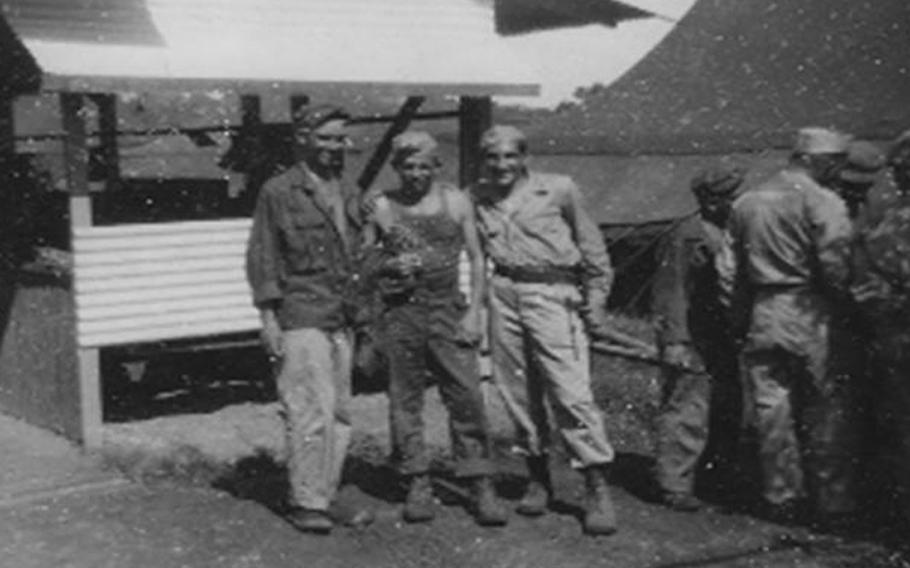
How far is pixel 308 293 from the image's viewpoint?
551 centimetres

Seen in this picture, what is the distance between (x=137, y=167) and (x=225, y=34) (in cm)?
788

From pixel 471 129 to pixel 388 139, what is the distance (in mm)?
1191

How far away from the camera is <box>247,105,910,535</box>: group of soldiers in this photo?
5500 millimetres

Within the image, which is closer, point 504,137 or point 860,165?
point 504,137

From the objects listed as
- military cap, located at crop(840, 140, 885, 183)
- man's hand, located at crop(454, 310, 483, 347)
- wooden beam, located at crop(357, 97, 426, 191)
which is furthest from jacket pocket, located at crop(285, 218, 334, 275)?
wooden beam, located at crop(357, 97, 426, 191)

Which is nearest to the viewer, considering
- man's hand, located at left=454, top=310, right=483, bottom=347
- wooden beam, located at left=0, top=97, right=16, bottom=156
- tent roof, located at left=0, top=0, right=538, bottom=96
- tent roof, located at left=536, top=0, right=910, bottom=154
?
man's hand, located at left=454, top=310, right=483, bottom=347

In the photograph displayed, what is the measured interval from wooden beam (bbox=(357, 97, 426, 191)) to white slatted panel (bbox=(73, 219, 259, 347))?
2170 millimetres

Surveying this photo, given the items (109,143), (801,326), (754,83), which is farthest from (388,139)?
(801,326)

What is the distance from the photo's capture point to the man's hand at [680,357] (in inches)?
231

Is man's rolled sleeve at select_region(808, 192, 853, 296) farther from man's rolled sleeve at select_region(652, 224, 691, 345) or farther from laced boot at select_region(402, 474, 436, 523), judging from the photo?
laced boot at select_region(402, 474, 436, 523)

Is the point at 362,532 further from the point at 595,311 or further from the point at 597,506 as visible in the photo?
the point at 595,311

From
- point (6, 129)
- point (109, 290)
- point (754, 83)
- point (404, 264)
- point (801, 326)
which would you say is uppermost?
point (754, 83)

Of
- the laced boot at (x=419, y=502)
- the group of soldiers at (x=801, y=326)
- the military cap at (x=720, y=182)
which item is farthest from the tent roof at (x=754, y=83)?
the laced boot at (x=419, y=502)

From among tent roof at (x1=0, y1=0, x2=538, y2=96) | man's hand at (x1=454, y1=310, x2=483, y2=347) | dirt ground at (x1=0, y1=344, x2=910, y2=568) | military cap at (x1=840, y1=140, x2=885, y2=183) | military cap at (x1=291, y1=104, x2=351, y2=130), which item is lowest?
dirt ground at (x1=0, y1=344, x2=910, y2=568)
